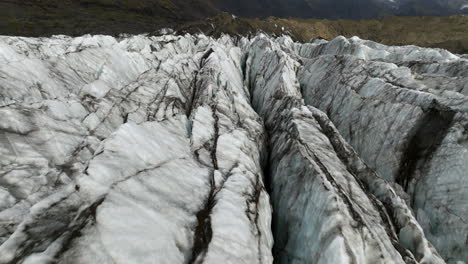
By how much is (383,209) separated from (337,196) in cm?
320

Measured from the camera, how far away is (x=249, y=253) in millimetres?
10336

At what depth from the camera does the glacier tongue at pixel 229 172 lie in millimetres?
9281

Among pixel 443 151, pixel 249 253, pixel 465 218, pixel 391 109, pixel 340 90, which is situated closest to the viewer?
pixel 249 253

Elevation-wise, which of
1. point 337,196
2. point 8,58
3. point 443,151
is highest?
point 443,151

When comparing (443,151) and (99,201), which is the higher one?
(443,151)

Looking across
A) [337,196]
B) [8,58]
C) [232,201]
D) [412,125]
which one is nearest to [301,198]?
[337,196]

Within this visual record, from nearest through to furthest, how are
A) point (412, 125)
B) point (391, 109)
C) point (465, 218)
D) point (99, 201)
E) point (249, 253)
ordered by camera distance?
point (99, 201) < point (249, 253) < point (465, 218) < point (412, 125) < point (391, 109)

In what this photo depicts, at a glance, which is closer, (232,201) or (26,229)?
(26,229)

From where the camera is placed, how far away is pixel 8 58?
29.1 meters

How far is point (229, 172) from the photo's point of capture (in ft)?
46.7

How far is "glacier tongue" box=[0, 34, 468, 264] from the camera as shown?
928 cm

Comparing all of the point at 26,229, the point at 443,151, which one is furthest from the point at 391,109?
the point at 26,229

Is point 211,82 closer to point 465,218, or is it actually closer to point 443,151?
point 443,151

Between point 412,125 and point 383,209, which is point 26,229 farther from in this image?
point 412,125
